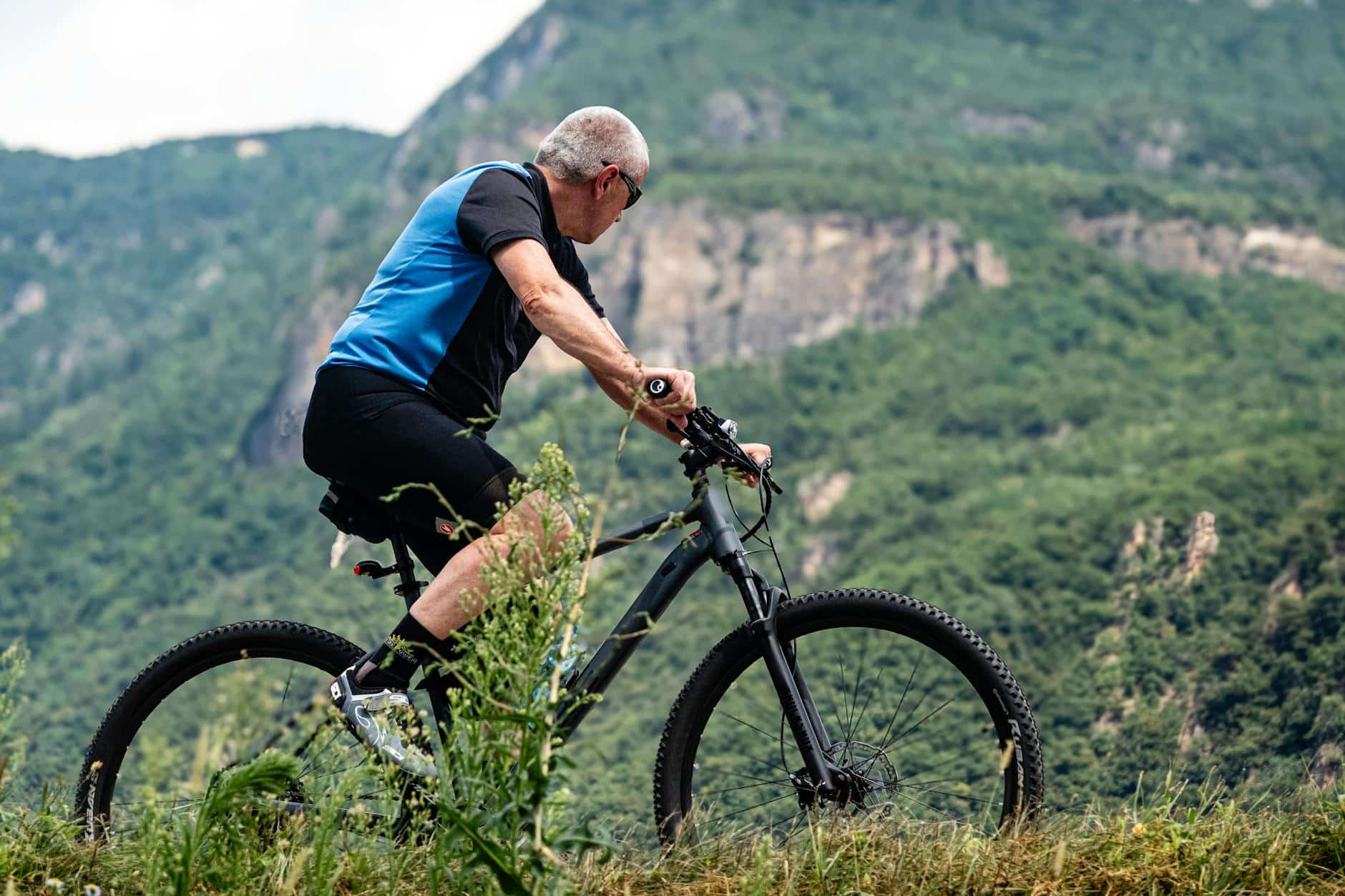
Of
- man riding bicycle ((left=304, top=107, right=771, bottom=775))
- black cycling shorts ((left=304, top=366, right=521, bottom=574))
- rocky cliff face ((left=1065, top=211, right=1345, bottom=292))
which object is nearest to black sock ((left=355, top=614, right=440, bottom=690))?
man riding bicycle ((left=304, top=107, right=771, bottom=775))

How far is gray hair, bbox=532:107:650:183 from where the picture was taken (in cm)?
337

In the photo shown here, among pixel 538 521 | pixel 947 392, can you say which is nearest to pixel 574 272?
pixel 538 521

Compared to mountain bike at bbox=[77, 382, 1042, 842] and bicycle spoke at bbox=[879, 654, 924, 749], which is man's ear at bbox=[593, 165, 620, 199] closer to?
mountain bike at bbox=[77, 382, 1042, 842]

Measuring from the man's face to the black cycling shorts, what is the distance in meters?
0.56

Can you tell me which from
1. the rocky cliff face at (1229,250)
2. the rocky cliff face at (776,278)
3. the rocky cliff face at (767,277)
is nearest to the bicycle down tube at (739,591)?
the rocky cliff face at (767,277)

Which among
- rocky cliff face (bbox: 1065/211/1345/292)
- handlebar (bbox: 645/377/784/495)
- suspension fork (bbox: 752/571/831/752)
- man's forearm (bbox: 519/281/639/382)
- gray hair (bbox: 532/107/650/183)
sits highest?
rocky cliff face (bbox: 1065/211/1345/292)

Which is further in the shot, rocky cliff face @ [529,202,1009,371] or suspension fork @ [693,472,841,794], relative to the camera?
rocky cliff face @ [529,202,1009,371]

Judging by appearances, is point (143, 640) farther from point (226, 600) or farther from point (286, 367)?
point (286, 367)

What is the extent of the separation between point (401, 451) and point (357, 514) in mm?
337

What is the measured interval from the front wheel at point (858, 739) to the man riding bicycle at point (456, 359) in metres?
0.48

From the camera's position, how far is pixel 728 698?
12.2 ft

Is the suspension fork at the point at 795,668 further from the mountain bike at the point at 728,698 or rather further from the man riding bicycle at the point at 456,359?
the man riding bicycle at the point at 456,359

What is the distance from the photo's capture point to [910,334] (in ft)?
367

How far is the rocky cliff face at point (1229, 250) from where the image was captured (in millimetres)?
112688
